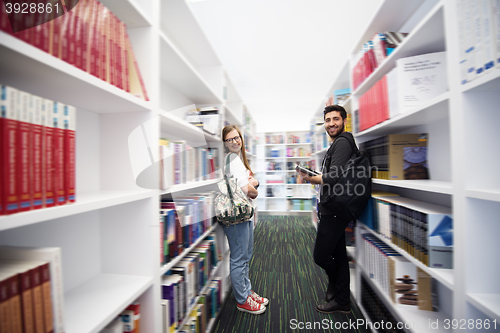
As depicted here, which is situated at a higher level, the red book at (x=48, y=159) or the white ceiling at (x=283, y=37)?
the white ceiling at (x=283, y=37)

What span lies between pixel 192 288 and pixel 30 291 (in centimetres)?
93

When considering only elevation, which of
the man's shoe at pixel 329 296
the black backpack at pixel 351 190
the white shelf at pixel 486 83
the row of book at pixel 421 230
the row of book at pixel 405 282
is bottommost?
the man's shoe at pixel 329 296

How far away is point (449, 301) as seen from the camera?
3.56 feet

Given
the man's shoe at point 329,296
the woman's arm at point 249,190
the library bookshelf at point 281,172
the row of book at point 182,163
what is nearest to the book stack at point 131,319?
the row of book at point 182,163

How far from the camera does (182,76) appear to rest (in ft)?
4.62

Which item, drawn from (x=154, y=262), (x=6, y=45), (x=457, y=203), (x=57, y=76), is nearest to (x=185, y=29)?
(x=57, y=76)

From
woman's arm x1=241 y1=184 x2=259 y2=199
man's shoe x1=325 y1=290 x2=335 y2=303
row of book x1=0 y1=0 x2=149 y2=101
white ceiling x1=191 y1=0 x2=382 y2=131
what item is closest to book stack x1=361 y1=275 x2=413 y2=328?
man's shoe x1=325 y1=290 x2=335 y2=303

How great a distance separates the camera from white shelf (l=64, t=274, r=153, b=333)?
23.9 inches

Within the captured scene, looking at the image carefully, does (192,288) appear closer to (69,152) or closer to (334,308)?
(69,152)

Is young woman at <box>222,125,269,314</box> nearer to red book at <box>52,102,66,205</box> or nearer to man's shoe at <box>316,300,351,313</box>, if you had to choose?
man's shoe at <box>316,300,351,313</box>

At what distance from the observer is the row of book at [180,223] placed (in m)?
0.99

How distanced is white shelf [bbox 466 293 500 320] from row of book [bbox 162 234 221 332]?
4.17 ft

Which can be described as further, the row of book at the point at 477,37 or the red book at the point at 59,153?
the row of book at the point at 477,37

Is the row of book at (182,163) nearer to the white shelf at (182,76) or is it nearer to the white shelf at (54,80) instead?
the white shelf at (54,80)
